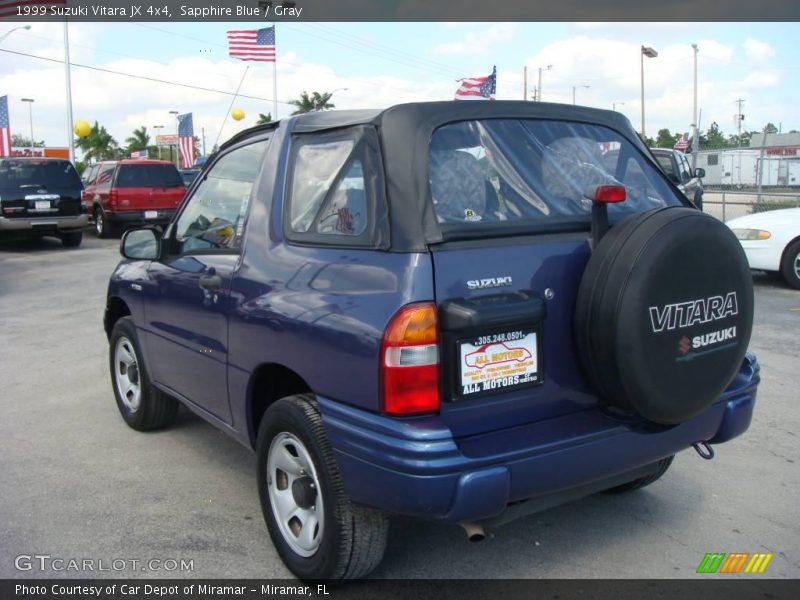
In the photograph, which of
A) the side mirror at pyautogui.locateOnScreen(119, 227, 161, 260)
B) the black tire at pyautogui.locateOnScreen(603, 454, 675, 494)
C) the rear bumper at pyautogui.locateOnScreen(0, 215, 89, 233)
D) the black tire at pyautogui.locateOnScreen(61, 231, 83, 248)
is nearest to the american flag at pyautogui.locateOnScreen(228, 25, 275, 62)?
the black tire at pyautogui.locateOnScreen(61, 231, 83, 248)

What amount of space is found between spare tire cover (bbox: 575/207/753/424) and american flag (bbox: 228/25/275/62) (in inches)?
810

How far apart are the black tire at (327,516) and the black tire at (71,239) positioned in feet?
49.7

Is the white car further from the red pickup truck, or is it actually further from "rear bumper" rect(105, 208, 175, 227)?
"rear bumper" rect(105, 208, 175, 227)

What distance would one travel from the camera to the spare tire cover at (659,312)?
2744mm

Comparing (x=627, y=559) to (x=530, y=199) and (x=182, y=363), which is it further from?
(x=182, y=363)

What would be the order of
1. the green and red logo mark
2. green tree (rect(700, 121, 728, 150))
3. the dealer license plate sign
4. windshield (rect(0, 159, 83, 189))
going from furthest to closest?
green tree (rect(700, 121, 728, 150)) → windshield (rect(0, 159, 83, 189)) → the green and red logo mark → the dealer license plate sign

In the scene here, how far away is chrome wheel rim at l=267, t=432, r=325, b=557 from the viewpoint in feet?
9.94

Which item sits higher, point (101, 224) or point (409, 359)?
point (101, 224)

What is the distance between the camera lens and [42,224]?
51.2 ft

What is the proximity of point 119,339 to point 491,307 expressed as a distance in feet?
10.8

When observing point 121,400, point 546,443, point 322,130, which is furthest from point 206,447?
A: point 546,443

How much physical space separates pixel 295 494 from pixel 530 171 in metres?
1.65

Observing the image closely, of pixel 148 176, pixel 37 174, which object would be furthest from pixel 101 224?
pixel 37 174
